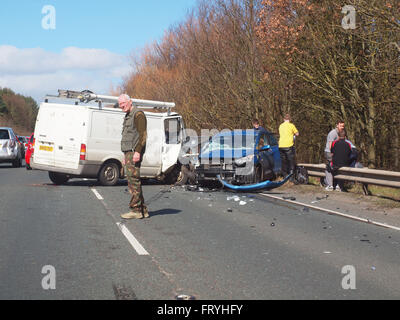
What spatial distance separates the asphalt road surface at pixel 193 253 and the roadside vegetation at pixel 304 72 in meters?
7.69

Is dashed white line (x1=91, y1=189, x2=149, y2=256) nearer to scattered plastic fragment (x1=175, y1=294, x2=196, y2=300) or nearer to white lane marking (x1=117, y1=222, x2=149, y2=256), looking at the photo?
white lane marking (x1=117, y1=222, x2=149, y2=256)

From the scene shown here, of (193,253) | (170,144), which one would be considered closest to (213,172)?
(170,144)

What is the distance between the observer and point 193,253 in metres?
7.15

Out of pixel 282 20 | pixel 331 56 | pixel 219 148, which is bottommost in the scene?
pixel 219 148

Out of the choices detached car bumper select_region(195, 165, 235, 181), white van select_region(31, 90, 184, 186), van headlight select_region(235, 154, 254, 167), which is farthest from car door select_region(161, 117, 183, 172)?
van headlight select_region(235, 154, 254, 167)

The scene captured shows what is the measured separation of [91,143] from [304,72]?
772 cm

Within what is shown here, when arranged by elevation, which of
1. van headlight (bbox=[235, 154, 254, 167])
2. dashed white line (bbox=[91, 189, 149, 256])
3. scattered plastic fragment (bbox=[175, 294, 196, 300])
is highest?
van headlight (bbox=[235, 154, 254, 167])

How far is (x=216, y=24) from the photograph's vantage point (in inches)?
1054

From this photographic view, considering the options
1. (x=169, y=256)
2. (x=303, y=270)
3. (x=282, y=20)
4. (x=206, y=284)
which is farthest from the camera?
(x=282, y=20)

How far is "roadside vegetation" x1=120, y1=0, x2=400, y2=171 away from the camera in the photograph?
18.1m

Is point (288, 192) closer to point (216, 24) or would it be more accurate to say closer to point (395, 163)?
point (395, 163)

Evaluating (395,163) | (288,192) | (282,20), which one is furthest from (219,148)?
(395,163)

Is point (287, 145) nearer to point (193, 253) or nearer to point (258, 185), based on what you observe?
point (258, 185)
